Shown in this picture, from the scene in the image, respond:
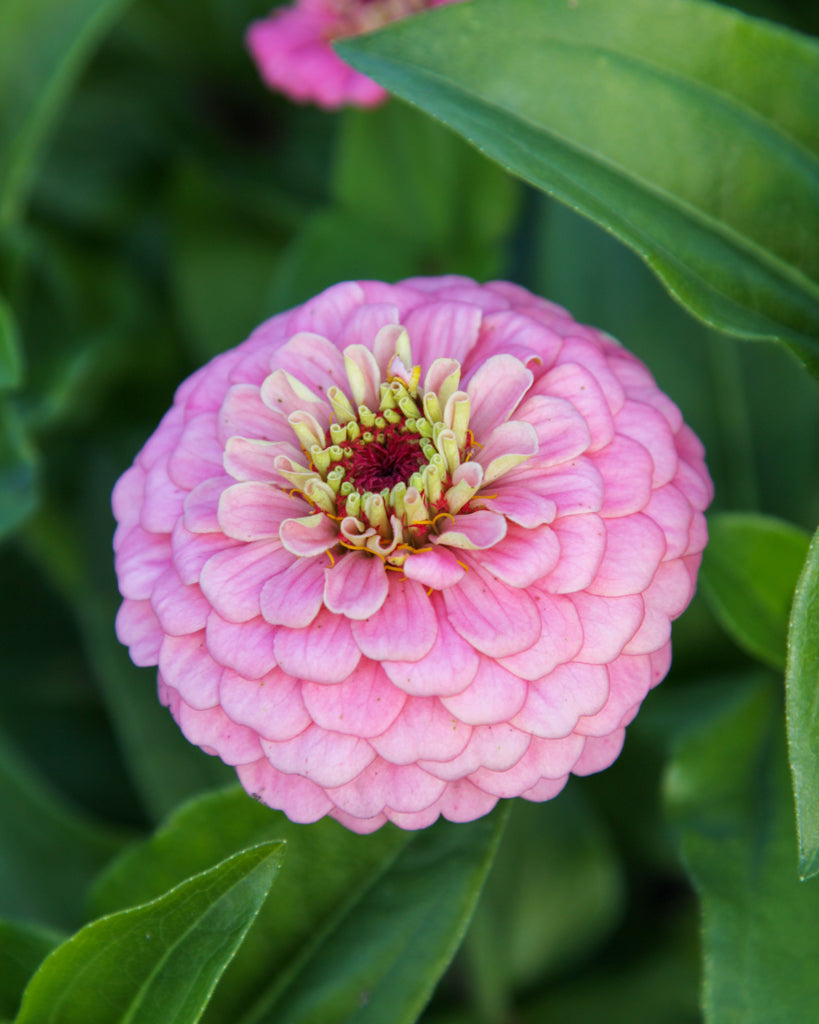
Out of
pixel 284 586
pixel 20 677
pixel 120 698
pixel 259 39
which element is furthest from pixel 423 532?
pixel 20 677

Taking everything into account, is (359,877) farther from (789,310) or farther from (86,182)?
(86,182)

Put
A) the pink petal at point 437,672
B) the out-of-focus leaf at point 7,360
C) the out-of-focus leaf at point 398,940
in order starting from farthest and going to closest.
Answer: the out-of-focus leaf at point 7,360
the out-of-focus leaf at point 398,940
the pink petal at point 437,672

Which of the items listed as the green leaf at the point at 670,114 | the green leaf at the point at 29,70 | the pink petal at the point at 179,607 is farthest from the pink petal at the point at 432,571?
the green leaf at the point at 29,70

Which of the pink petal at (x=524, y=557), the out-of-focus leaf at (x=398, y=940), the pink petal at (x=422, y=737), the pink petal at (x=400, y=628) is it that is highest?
the pink petal at (x=524, y=557)

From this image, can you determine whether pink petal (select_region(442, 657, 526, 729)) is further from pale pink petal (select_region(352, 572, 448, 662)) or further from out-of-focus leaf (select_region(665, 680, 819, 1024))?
out-of-focus leaf (select_region(665, 680, 819, 1024))

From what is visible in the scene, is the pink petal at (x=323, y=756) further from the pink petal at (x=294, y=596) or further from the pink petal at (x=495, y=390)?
the pink petal at (x=495, y=390)

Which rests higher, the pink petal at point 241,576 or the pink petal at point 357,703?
the pink petal at point 241,576

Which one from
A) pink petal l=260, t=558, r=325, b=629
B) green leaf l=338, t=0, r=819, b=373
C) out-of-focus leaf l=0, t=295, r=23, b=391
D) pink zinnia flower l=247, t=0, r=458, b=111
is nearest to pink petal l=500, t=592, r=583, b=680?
pink petal l=260, t=558, r=325, b=629
